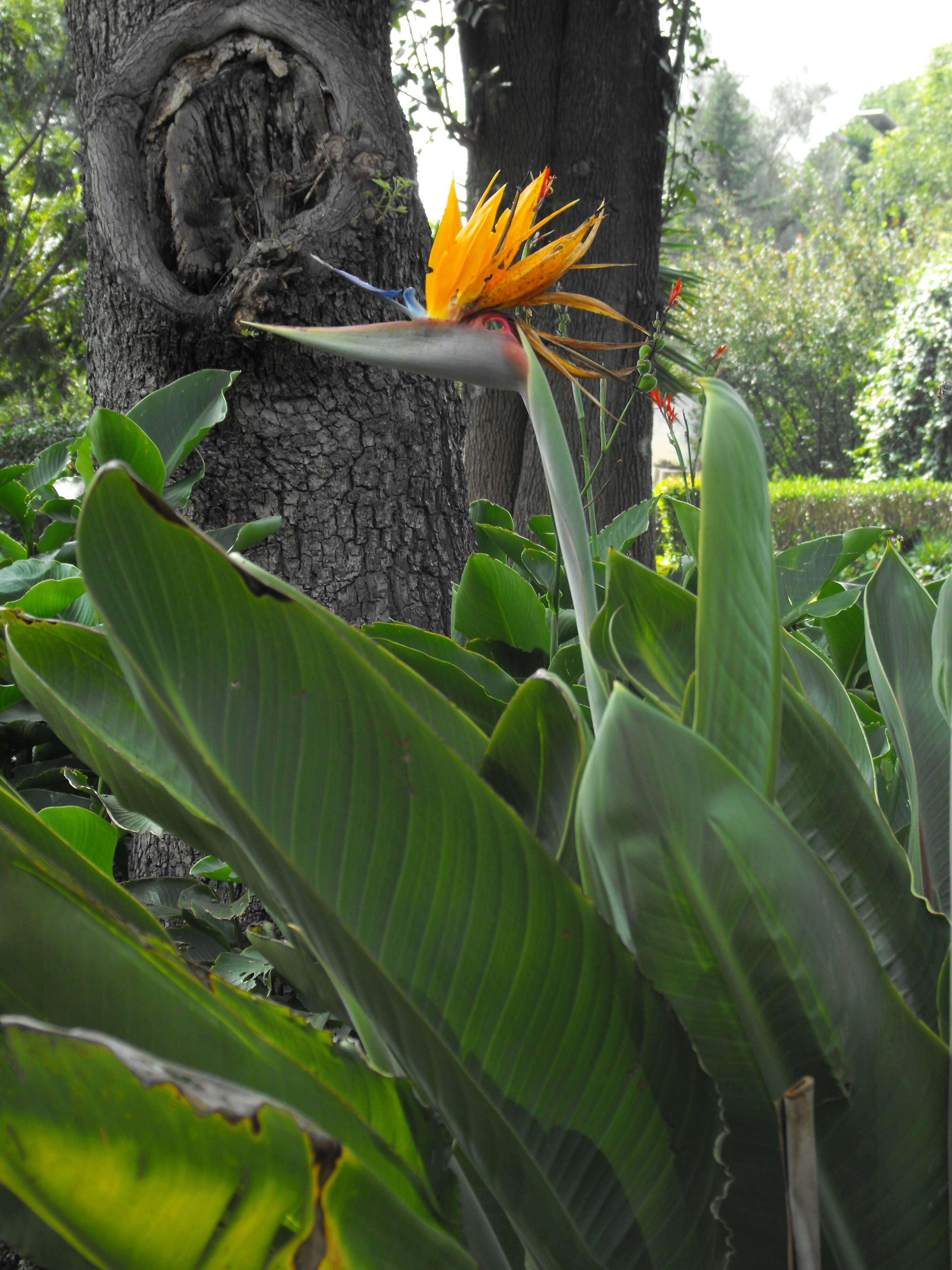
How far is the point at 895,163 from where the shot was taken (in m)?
23.9

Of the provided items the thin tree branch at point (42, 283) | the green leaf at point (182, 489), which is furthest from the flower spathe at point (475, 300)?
the thin tree branch at point (42, 283)

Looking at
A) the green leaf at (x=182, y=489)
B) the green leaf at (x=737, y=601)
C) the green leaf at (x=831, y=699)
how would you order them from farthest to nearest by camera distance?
the green leaf at (x=182, y=489) → the green leaf at (x=831, y=699) → the green leaf at (x=737, y=601)

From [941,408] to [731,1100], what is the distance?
12.3m

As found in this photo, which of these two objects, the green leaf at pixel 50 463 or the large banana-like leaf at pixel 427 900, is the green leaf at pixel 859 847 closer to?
the large banana-like leaf at pixel 427 900

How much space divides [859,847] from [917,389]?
494 inches

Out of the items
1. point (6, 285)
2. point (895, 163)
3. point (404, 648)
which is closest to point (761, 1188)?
point (404, 648)

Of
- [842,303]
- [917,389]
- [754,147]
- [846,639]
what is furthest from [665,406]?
[754,147]

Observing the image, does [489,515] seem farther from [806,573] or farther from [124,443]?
[124,443]

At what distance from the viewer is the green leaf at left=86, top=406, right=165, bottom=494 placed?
94 cm

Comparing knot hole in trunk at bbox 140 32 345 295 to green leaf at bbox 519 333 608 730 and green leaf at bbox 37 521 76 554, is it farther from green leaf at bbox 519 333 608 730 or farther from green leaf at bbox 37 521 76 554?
green leaf at bbox 519 333 608 730

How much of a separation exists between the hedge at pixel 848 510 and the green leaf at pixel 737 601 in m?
7.63

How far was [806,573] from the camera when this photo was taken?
1.30 m

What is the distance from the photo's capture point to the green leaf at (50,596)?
3.15 feet

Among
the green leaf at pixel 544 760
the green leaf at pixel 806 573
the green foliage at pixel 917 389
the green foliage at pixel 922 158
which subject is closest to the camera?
the green leaf at pixel 544 760
